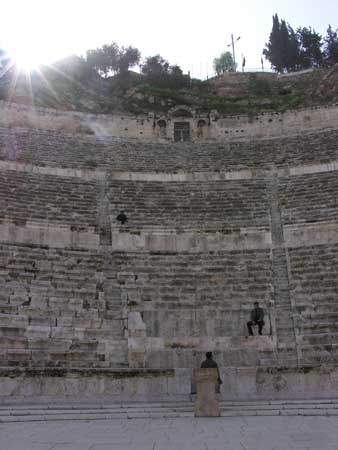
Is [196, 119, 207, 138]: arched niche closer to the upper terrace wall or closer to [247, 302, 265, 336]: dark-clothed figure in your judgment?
the upper terrace wall

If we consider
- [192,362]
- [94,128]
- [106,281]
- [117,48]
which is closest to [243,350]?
[192,362]

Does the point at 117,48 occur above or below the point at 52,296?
above

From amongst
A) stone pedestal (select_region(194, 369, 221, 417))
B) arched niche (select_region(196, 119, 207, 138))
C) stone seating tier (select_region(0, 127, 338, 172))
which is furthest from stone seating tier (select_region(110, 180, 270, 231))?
stone pedestal (select_region(194, 369, 221, 417))

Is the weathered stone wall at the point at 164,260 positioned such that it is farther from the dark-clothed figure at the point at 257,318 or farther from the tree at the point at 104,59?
the tree at the point at 104,59

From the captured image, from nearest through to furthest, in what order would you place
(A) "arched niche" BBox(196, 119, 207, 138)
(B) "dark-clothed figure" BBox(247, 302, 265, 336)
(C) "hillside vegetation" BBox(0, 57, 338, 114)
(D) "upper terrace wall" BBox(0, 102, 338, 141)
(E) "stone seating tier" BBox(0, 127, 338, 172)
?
(B) "dark-clothed figure" BBox(247, 302, 265, 336), (E) "stone seating tier" BBox(0, 127, 338, 172), (D) "upper terrace wall" BBox(0, 102, 338, 141), (A) "arched niche" BBox(196, 119, 207, 138), (C) "hillside vegetation" BBox(0, 57, 338, 114)

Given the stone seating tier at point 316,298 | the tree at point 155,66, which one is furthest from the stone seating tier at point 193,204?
the tree at point 155,66

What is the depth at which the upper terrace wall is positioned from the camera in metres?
26.2

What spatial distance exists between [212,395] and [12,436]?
2877 mm

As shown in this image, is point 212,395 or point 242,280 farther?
point 242,280

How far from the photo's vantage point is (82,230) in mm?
16547

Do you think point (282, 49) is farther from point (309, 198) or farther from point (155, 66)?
point (309, 198)

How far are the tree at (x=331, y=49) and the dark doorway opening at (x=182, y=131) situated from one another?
22970mm

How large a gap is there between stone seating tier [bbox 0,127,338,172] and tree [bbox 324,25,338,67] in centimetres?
2445

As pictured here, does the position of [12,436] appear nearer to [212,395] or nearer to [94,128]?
[212,395]
